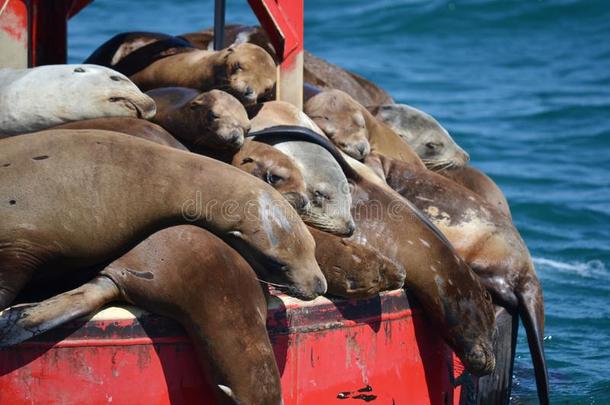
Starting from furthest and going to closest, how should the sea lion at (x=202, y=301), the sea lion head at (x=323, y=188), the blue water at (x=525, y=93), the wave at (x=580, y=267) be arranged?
1. the wave at (x=580, y=267)
2. the blue water at (x=525, y=93)
3. the sea lion head at (x=323, y=188)
4. the sea lion at (x=202, y=301)

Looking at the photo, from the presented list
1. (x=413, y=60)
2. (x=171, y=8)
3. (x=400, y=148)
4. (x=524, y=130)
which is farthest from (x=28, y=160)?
(x=171, y=8)

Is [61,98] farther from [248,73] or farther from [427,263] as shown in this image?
[427,263]

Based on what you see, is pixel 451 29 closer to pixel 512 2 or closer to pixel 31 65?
pixel 512 2

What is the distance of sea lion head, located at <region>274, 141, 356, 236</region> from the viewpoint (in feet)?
15.6

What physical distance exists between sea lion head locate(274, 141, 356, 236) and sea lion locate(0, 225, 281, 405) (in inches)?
34.5

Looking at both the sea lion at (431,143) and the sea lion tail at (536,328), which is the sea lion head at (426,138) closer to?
the sea lion at (431,143)

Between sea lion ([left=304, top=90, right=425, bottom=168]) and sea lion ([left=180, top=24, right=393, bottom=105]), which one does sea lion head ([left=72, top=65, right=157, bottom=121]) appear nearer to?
sea lion ([left=304, top=90, right=425, bottom=168])

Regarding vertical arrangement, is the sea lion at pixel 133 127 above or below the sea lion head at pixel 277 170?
above

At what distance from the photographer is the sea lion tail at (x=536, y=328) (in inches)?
210

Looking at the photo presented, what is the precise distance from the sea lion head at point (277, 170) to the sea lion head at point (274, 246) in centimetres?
51

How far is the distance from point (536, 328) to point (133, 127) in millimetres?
2195

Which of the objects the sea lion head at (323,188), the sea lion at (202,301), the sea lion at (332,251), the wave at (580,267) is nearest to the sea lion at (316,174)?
the sea lion head at (323,188)

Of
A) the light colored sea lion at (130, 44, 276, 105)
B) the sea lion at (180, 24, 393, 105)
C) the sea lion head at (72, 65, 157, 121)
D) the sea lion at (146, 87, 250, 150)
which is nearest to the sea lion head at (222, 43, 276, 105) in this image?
the light colored sea lion at (130, 44, 276, 105)

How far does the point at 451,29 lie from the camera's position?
2023 centimetres
